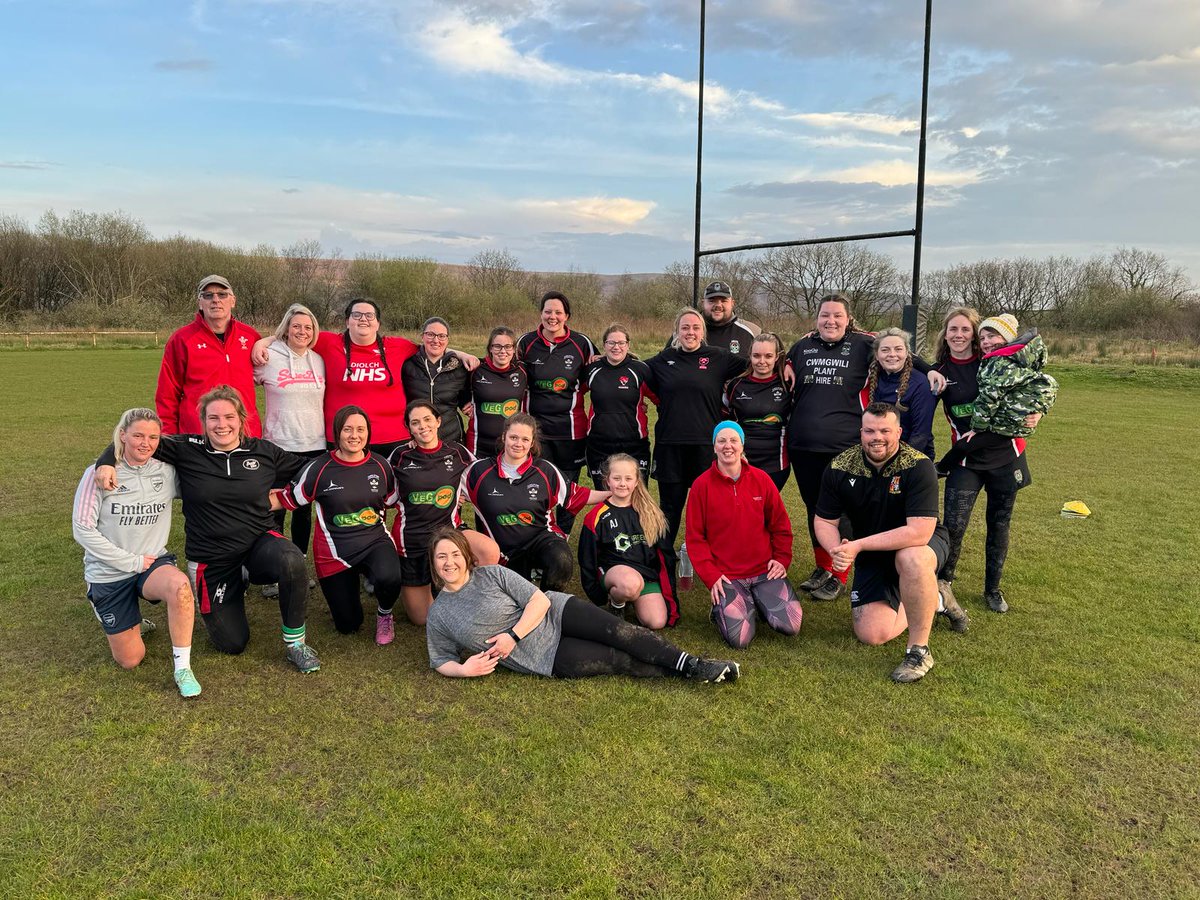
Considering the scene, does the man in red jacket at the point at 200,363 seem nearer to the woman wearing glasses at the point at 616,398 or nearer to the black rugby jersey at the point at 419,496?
the black rugby jersey at the point at 419,496

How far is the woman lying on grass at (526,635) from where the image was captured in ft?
12.5

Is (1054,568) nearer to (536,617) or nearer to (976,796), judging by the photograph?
(976,796)

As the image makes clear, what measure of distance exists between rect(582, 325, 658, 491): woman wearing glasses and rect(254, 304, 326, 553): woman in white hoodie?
1.85 meters

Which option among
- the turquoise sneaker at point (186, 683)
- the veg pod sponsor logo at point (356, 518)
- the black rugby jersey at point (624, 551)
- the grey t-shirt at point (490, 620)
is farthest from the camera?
the black rugby jersey at point (624, 551)

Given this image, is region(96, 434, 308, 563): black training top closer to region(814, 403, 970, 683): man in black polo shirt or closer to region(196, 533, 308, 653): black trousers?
region(196, 533, 308, 653): black trousers

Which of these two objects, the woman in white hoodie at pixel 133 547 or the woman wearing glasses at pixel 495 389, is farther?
the woman wearing glasses at pixel 495 389

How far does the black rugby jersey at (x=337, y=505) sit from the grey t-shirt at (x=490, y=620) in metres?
0.79

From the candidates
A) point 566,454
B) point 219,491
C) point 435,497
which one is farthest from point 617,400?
point 219,491

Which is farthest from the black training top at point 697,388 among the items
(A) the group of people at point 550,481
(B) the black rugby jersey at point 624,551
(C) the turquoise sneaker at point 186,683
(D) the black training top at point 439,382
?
(C) the turquoise sneaker at point 186,683

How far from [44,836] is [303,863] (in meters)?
0.95

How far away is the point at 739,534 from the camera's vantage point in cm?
461

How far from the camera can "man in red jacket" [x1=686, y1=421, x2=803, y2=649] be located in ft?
14.6

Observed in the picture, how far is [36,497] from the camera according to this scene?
783 cm

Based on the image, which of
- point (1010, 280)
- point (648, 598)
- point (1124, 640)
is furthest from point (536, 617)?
point (1010, 280)
